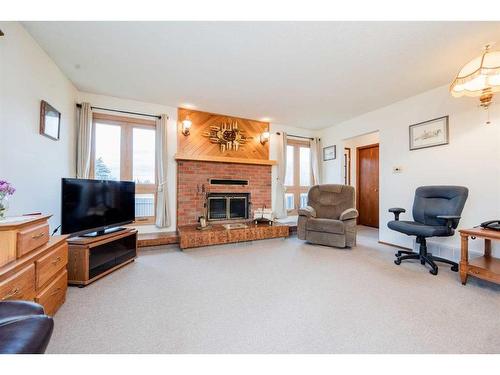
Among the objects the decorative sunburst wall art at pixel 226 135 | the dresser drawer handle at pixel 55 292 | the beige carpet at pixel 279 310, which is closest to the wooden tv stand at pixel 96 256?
the beige carpet at pixel 279 310

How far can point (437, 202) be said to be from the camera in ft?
8.95

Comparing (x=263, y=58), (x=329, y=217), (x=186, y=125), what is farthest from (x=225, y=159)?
(x=329, y=217)

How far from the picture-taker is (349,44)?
82.3 inches

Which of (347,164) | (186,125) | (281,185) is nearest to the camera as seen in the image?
(186,125)

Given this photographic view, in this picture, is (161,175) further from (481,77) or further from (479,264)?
(479,264)

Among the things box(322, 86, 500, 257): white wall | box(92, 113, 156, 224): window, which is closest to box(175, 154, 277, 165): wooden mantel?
box(92, 113, 156, 224): window

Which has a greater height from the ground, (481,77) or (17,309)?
(481,77)

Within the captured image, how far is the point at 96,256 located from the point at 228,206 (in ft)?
7.74

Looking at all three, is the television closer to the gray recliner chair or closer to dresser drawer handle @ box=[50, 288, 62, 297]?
dresser drawer handle @ box=[50, 288, 62, 297]

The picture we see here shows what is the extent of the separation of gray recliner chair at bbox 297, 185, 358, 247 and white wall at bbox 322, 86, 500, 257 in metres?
0.73

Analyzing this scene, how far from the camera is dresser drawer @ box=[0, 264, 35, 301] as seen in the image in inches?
44.7

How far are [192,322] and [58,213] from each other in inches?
96.1
